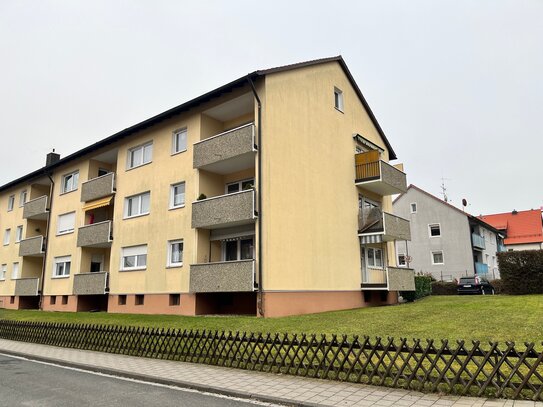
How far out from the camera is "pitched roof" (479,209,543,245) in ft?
210

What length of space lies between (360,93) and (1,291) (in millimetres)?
33621

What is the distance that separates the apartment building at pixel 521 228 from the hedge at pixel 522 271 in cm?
4469

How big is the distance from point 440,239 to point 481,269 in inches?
237

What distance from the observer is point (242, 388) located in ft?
26.7

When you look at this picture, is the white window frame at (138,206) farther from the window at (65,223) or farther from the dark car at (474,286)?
the dark car at (474,286)

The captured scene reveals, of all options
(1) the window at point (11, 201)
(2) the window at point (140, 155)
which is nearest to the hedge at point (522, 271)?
(2) the window at point (140, 155)

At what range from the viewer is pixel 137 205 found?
24.8 meters

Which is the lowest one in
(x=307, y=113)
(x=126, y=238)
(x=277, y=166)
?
(x=126, y=238)

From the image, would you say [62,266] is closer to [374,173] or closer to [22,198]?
[22,198]

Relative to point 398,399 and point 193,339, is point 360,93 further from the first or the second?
point 398,399

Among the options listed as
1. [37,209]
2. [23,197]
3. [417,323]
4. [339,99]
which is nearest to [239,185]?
[339,99]

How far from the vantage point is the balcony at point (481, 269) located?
A: 150ft

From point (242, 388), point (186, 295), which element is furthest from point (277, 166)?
point (242, 388)

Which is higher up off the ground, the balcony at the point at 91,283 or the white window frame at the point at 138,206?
the white window frame at the point at 138,206
